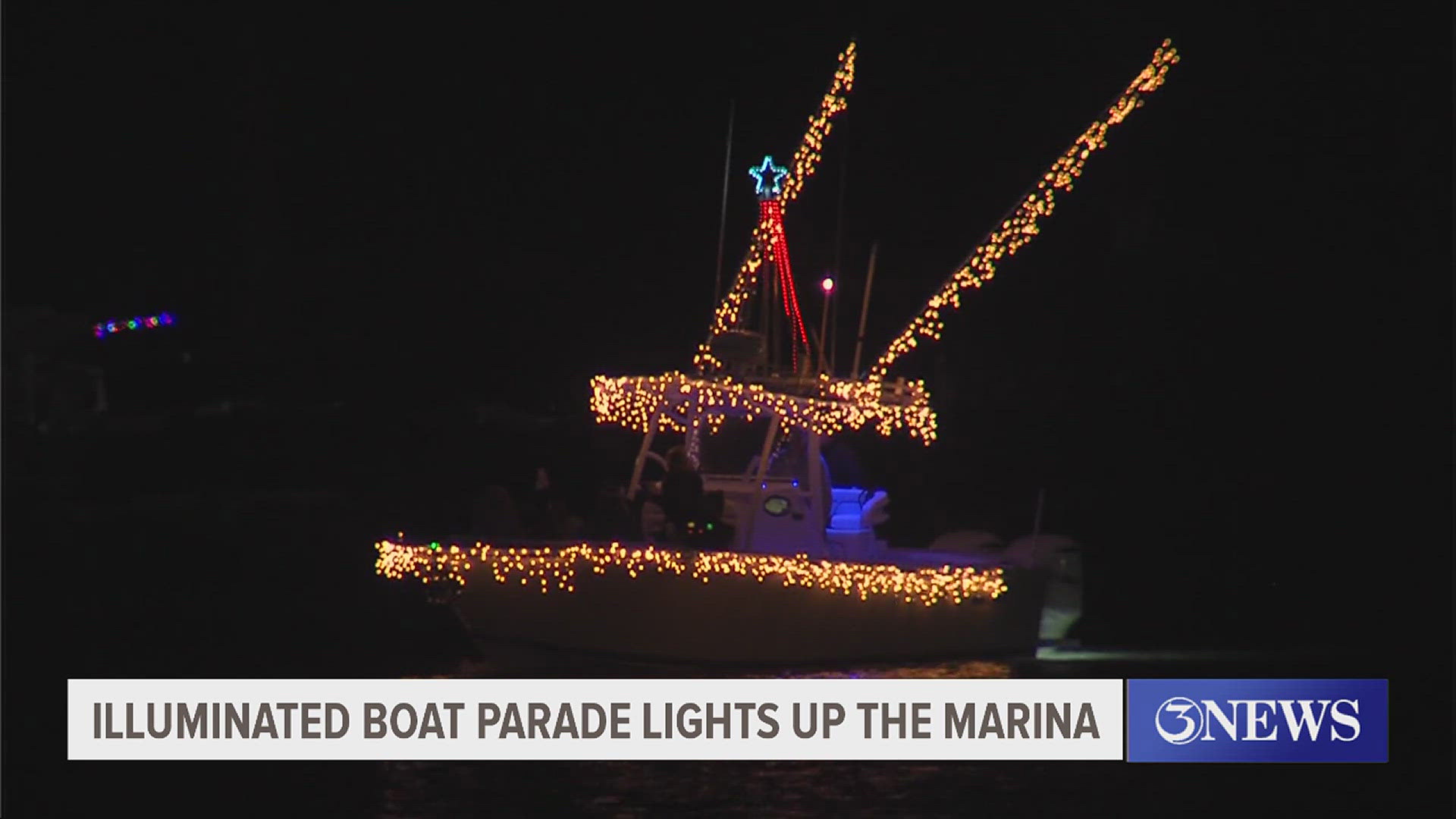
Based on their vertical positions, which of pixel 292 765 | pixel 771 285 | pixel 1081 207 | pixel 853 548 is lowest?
pixel 292 765

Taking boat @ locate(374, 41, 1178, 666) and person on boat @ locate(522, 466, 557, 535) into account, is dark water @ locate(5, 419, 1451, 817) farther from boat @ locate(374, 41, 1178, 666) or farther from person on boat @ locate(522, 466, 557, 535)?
person on boat @ locate(522, 466, 557, 535)

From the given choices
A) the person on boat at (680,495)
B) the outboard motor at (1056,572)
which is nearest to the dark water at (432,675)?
the outboard motor at (1056,572)

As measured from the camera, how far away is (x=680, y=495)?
1598 cm

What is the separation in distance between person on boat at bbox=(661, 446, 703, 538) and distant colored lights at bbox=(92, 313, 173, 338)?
36.2 m

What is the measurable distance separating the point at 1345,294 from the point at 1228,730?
22.5 m

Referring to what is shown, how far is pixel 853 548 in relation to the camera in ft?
56.3

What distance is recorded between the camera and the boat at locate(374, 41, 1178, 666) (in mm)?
15922

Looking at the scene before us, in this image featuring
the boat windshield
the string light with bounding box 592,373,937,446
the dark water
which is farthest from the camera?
the boat windshield

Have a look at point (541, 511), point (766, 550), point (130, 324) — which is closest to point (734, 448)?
point (766, 550)

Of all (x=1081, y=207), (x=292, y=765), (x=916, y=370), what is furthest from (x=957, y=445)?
(x=292, y=765)

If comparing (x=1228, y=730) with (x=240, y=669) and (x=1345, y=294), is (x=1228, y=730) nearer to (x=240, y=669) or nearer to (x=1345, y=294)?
(x=240, y=669)

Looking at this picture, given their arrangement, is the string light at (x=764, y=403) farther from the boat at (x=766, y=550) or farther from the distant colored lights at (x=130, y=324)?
the distant colored lights at (x=130, y=324)

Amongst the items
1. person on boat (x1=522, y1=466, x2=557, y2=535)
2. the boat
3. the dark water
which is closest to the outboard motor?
the boat

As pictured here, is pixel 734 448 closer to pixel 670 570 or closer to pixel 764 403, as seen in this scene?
pixel 764 403
